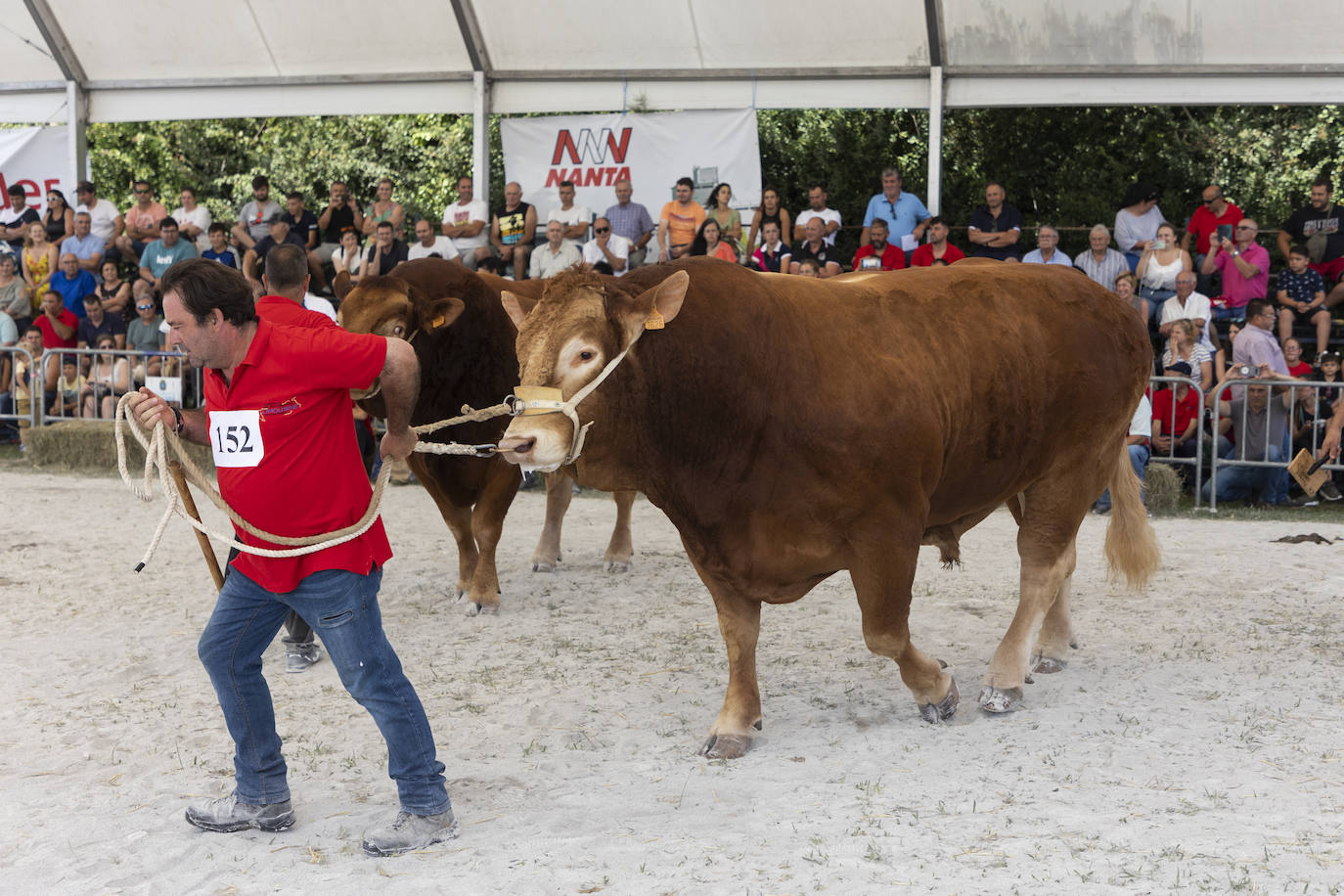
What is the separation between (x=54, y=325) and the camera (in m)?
12.8

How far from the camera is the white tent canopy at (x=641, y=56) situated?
10.2m

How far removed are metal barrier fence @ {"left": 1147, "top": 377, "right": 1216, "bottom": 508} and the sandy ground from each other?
6.99 ft

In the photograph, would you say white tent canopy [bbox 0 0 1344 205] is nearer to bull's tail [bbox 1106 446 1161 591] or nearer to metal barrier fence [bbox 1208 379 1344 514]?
metal barrier fence [bbox 1208 379 1344 514]

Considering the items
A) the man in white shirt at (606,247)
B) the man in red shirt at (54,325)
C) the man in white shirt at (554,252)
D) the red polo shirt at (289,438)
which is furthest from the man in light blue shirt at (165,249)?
the red polo shirt at (289,438)

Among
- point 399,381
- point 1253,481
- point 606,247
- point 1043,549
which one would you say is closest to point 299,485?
point 399,381

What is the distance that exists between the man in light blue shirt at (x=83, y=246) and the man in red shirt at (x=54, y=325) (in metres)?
0.69

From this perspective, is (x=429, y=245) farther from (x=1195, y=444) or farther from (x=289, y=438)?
(x=289, y=438)

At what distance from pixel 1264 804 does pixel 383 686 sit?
2.54 m

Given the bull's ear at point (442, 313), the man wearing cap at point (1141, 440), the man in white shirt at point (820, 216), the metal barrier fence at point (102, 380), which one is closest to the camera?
the bull's ear at point (442, 313)

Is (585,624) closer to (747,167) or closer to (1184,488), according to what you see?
(1184,488)

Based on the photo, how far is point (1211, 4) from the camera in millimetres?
9977

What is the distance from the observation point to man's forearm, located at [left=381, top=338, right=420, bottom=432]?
3438mm

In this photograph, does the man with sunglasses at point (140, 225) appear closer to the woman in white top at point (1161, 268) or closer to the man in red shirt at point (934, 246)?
the man in red shirt at point (934, 246)

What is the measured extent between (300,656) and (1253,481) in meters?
6.97
